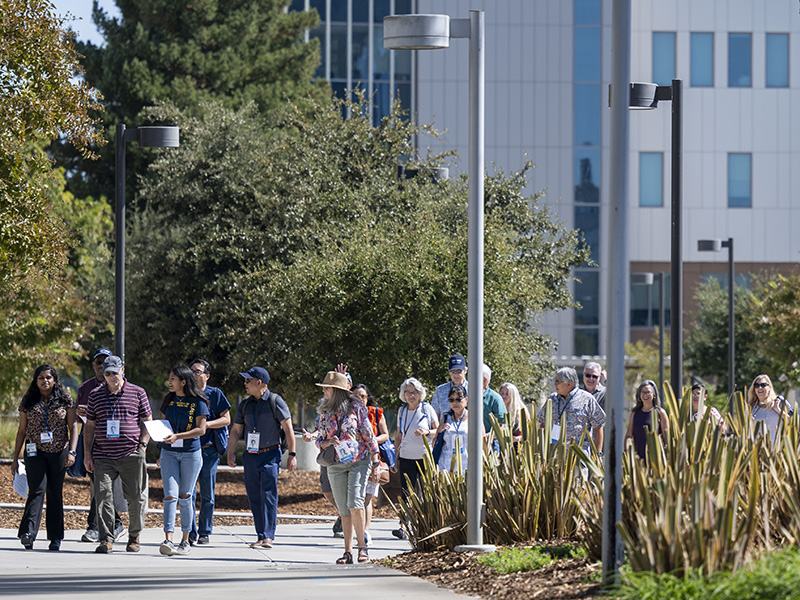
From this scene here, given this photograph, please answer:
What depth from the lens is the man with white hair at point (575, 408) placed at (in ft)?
40.8

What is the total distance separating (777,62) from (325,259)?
37.5m

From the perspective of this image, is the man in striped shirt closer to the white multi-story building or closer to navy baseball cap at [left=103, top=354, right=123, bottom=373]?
navy baseball cap at [left=103, top=354, right=123, bottom=373]

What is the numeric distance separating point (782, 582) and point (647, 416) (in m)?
5.94

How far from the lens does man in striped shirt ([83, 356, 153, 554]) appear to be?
11.9 metres

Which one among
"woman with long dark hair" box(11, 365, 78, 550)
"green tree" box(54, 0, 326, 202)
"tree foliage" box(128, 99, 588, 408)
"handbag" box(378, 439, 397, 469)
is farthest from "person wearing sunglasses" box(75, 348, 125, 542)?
"green tree" box(54, 0, 326, 202)

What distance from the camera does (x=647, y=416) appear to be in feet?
41.1

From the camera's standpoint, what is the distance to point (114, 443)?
11930mm

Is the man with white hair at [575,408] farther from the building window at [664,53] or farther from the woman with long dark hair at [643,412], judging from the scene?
the building window at [664,53]

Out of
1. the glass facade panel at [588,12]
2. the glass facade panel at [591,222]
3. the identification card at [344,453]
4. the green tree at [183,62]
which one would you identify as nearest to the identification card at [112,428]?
the identification card at [344,453]

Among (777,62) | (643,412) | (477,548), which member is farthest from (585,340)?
(477,548)

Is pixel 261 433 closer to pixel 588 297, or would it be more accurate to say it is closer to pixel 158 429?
pixel 158 429

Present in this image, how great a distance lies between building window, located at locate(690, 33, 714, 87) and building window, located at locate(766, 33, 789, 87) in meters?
2.40

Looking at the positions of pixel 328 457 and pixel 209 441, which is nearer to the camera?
pixel 328 457

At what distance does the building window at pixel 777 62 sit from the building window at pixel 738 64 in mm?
787
